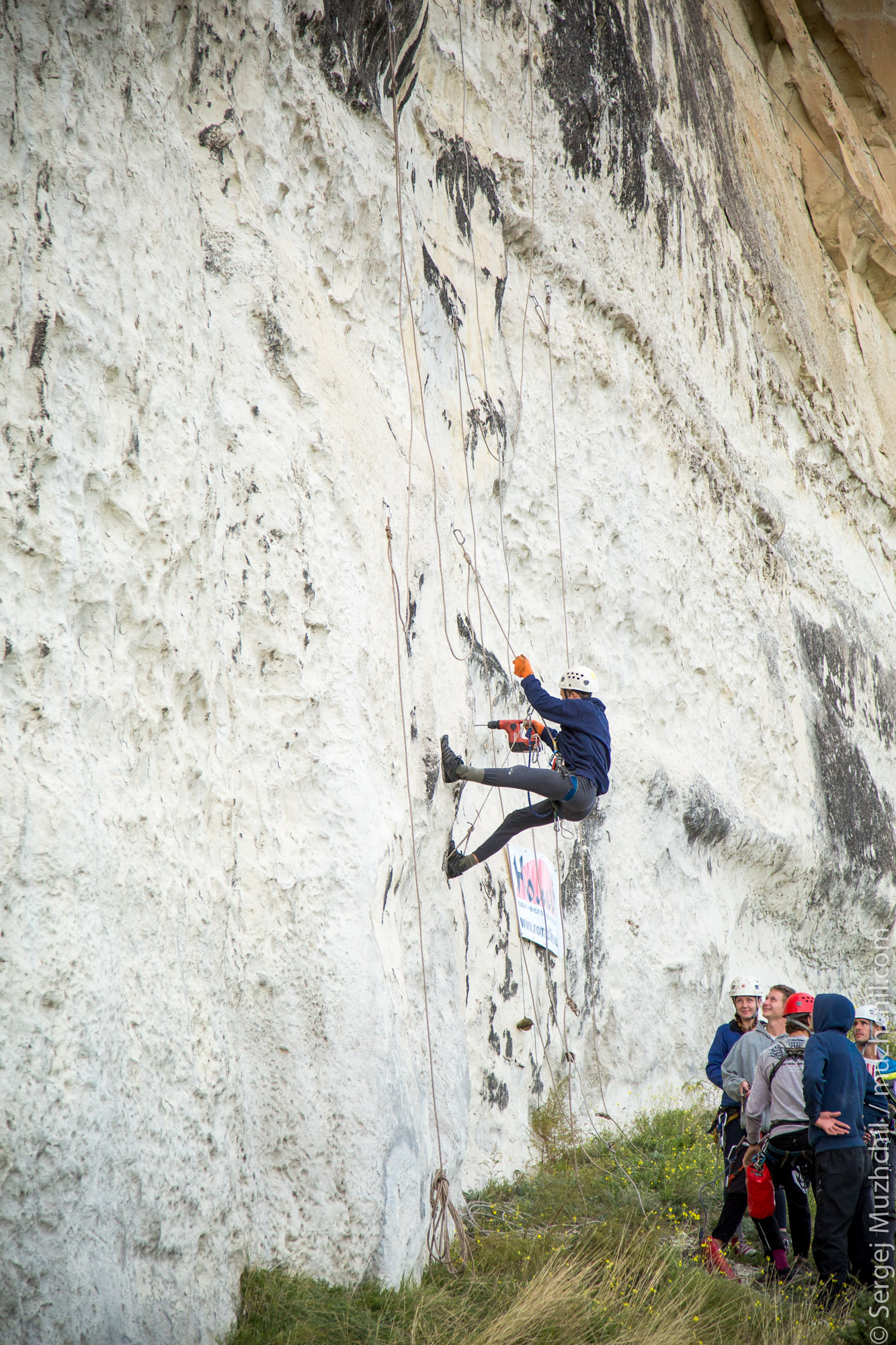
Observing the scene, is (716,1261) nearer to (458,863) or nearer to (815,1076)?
(815,1076)

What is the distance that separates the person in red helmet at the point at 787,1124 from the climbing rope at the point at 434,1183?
63.8 inches

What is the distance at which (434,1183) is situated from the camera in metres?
5.38

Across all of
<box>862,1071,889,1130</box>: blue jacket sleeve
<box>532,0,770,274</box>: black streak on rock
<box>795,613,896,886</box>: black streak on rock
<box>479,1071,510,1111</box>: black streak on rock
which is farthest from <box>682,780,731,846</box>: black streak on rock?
<box>532,0,770,274</box>: black streak on rock

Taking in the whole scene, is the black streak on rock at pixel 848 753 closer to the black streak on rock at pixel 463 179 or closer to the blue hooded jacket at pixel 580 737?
the blue hooded jacket at pixel 580 737

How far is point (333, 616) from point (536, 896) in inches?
127

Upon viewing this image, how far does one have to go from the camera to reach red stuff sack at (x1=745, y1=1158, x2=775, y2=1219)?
5.56 metres

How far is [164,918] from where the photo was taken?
420 centimetres

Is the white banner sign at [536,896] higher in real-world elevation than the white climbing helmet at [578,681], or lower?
lower

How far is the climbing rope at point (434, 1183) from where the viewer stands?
527 centimetres

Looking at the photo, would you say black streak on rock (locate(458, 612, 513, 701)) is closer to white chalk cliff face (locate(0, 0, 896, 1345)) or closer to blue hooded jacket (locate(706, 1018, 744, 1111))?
white chalk cliff face (locate(0, 0, 896, 1345))

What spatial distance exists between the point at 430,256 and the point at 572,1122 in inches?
251

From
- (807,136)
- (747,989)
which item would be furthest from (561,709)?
(807,136)

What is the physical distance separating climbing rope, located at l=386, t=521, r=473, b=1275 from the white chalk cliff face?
0.24ft

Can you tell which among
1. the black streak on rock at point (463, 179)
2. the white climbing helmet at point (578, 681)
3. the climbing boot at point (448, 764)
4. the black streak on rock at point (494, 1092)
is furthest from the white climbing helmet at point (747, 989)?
the black streak on rock at point (463, 179)
